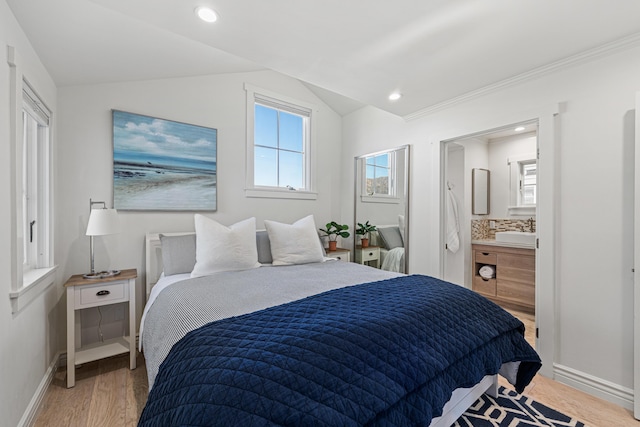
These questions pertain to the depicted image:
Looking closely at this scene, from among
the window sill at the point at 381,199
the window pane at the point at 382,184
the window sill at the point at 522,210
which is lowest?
the window sill at the point at 522,210

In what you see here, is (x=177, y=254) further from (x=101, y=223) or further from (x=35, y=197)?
(x=35, y=197)

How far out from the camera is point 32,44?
176 cm

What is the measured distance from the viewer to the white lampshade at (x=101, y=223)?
219 cm

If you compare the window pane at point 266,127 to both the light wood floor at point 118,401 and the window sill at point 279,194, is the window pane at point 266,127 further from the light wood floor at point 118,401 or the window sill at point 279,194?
the light wood floor at point 118,401

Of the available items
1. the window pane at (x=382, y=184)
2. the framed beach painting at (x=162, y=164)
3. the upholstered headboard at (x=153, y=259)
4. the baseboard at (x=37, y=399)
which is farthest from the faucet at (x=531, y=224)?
the baseboard at (x=37, y=399)

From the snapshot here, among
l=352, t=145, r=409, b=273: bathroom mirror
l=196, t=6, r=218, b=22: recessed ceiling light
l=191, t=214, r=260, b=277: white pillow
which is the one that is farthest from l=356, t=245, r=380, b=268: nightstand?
l=196, t=6, r=218, b=22: recessed ceiling light

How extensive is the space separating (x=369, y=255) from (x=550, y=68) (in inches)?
99.3

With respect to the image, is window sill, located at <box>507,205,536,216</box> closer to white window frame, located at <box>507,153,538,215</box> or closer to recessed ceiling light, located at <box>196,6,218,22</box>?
white window frame, located at <box>507,153,538,215</box>

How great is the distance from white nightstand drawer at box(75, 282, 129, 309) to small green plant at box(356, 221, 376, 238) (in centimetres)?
261

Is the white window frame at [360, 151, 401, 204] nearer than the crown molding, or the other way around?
the crown molding

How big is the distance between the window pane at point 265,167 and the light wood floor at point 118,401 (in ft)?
7.17

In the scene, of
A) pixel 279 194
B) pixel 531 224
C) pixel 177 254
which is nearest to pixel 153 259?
pixel 177 254

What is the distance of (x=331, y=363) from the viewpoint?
1.08 meters

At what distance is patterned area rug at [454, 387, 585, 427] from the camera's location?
1.74m
